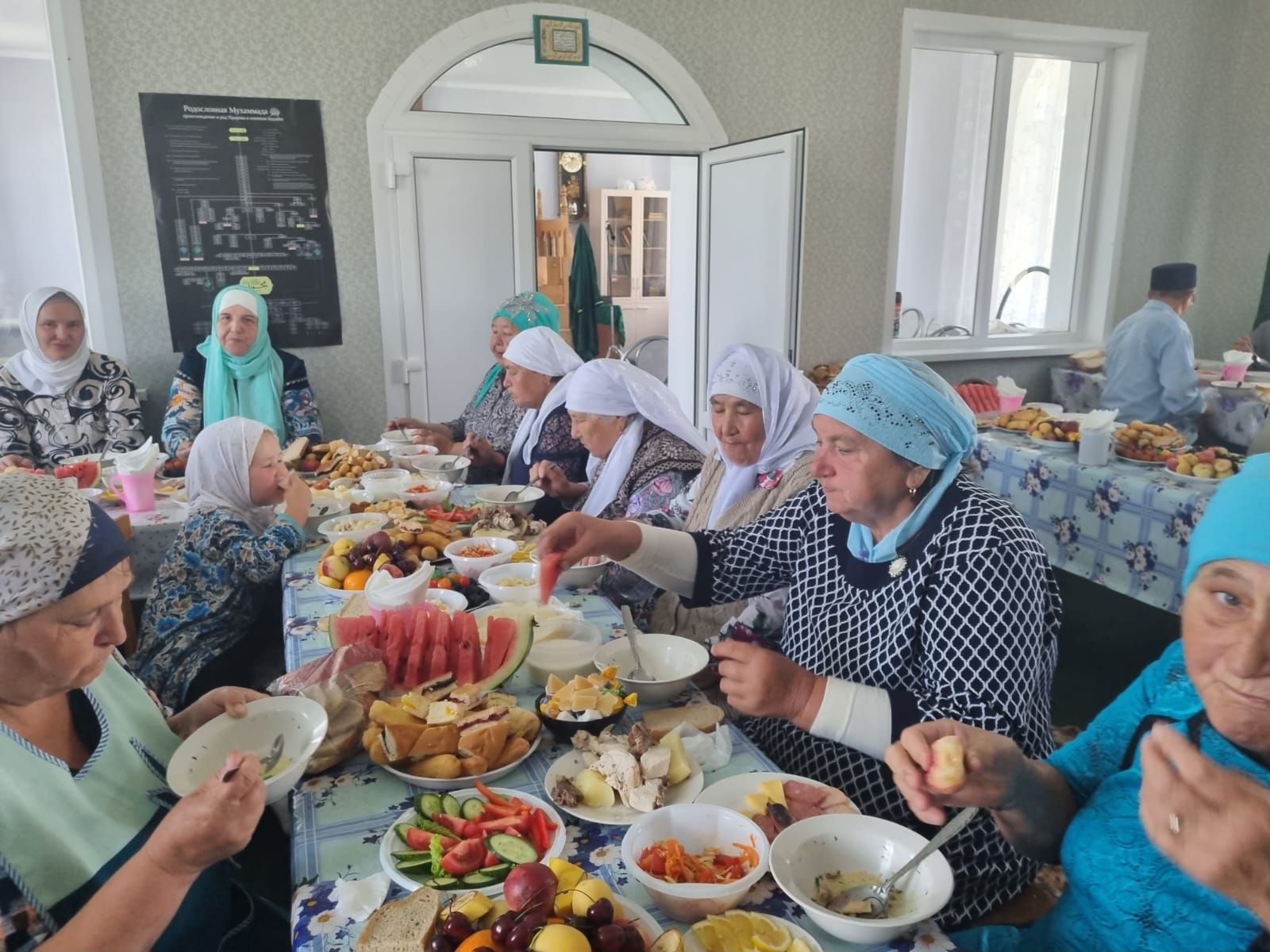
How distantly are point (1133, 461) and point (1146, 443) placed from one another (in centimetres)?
9

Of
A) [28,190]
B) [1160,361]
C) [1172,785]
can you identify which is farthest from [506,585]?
[28,190]

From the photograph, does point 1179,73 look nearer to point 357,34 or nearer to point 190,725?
point 357,34

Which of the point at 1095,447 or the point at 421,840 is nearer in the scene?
the point at 421,840

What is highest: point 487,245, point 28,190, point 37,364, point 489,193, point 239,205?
point 28,190

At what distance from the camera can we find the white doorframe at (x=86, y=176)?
150 inches

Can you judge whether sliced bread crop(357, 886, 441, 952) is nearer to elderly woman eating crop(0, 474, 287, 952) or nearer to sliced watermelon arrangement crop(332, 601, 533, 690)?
elderly woman eating crop(0, 474, 287, 952)

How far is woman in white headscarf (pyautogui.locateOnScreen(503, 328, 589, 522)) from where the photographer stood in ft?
11.2

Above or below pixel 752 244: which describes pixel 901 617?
below

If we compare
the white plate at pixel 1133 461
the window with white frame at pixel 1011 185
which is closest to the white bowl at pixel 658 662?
the white plate at pixel 1133 461

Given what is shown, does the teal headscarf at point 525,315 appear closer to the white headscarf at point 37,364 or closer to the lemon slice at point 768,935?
the white headscarf at point 37,364

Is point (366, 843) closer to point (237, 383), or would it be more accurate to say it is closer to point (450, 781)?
point (450, 781)

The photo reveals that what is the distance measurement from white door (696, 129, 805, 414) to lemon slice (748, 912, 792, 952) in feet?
11.5

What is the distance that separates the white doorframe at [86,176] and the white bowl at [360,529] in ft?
7.95

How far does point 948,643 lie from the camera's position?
55.3 inches
